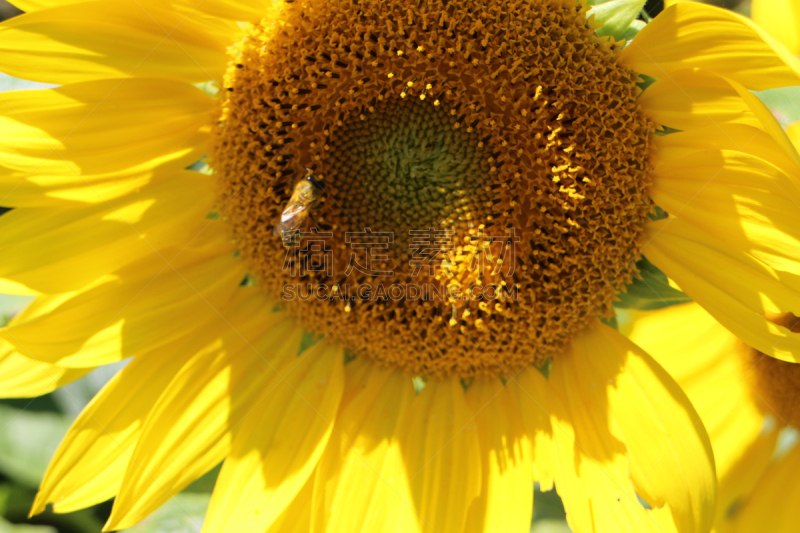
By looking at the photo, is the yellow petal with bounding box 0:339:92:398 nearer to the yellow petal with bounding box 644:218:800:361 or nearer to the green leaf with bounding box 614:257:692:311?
the green leaf with bounding box 614:257:692:311

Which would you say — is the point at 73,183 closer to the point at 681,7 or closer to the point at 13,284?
the point at 13,284

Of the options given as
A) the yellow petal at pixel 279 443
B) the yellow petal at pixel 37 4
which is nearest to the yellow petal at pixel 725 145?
the yellow petal at pixel 279 443

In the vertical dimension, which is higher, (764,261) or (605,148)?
(605,148)

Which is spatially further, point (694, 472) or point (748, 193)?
point (694, 472)

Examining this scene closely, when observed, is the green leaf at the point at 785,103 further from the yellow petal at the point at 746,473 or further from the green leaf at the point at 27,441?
the green leaf at the point at 27,441

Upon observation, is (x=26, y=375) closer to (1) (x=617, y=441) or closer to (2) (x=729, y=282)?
(1) (x=617, y=441)

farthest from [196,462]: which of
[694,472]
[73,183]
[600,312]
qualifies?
[694,472]
